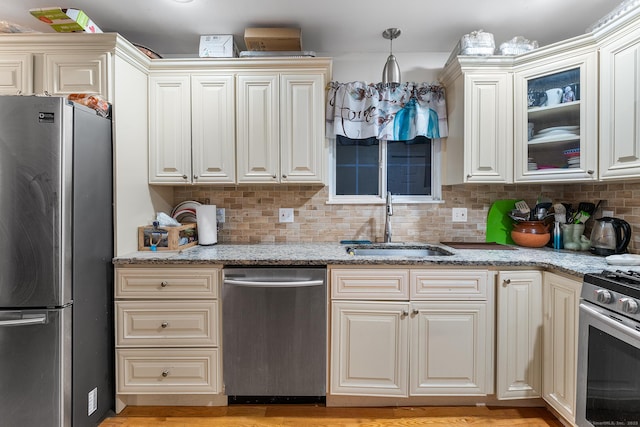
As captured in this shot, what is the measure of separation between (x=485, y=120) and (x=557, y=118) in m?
0.41

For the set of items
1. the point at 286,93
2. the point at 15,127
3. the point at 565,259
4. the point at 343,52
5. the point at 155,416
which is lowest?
the point at 155,416

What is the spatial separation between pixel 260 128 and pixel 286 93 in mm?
293

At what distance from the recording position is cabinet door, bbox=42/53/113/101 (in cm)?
186

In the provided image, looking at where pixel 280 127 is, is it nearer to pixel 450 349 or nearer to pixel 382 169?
pixel 382 169

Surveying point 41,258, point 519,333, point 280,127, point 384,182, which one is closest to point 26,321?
point 41,258

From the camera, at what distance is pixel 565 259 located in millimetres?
1835

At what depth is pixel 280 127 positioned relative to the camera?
2191mm

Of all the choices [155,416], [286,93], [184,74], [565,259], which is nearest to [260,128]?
[286,93]

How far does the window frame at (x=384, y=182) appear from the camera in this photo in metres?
2.54

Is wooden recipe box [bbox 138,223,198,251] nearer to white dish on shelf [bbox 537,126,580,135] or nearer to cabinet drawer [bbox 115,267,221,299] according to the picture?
cabinet drawer [bbox 115,267,221,299]

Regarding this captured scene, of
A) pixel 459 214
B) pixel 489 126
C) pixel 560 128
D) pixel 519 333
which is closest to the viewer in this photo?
pixel 519 333

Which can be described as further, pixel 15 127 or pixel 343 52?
pixel 343 52

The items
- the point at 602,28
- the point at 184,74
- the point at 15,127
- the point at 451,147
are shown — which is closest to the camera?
the point at 15,127

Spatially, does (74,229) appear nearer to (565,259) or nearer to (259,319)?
(259,319)
